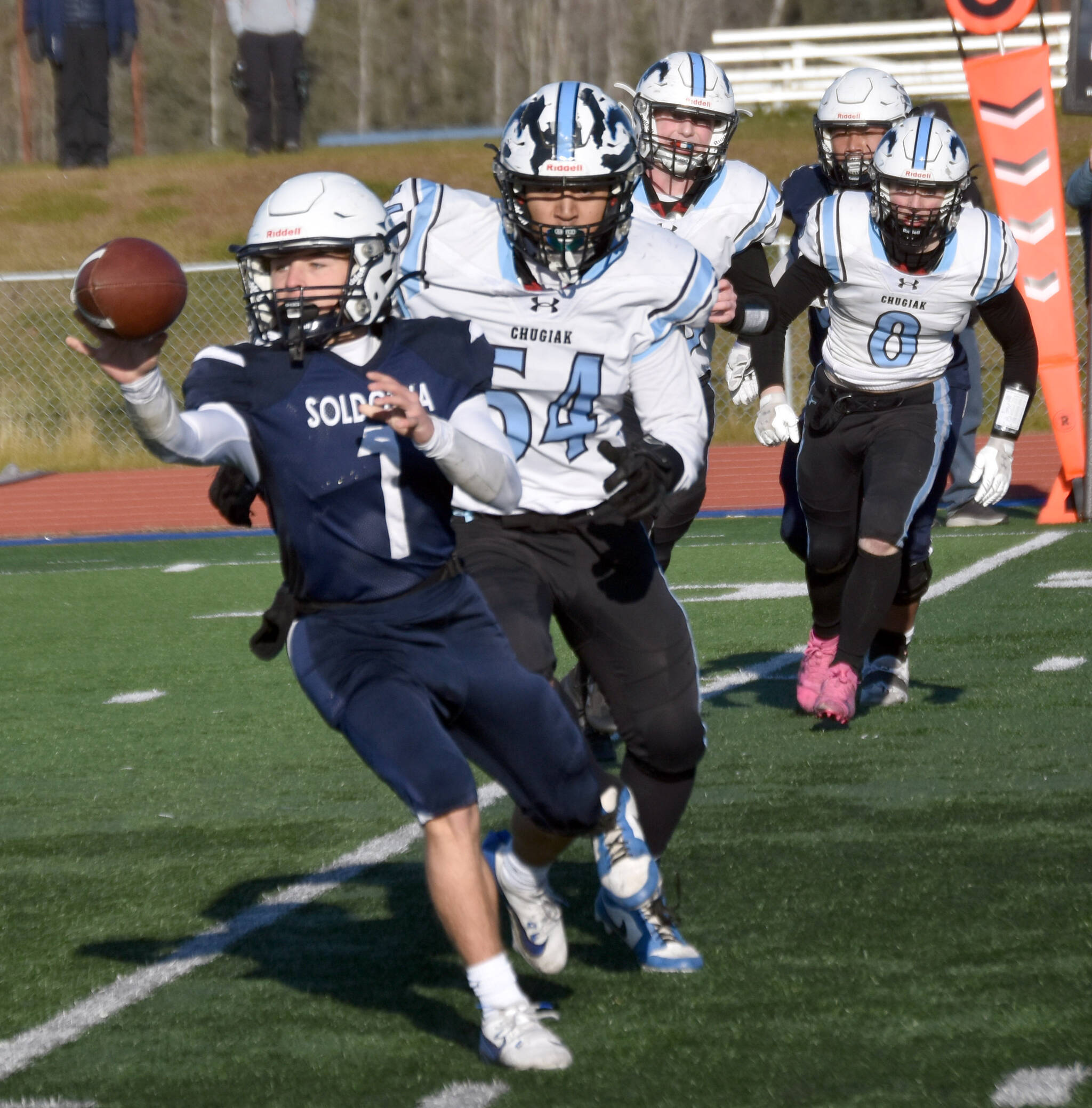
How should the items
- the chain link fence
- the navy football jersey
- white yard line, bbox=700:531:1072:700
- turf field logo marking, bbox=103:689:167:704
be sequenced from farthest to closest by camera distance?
the chain link fence < turf field logo marking, bbox=103:689:167:704 < white yard line, bbox=700:531:1072:700 < the navy football jersey

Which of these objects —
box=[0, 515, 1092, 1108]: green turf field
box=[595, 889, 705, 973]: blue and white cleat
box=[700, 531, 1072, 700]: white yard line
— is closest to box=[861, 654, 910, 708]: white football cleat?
box=[0, 515, 1092, 1108]: green turf field

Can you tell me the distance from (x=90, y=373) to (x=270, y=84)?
6601mm

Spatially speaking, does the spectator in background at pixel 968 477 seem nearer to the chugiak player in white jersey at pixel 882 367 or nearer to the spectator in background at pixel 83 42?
the chugiak player in white jersey at pixel 882 367

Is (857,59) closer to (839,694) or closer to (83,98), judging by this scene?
(83,98)

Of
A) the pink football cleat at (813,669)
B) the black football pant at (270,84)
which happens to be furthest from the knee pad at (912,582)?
the black football pant at (270,84)

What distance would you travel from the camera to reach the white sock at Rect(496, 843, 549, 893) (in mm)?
3654

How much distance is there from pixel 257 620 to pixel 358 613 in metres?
5.45

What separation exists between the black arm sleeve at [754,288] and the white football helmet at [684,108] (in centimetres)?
29

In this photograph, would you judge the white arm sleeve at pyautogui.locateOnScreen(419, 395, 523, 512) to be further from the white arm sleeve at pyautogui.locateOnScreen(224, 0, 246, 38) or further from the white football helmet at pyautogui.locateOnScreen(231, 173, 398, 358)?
the white arm sleeve at pyautogui.locateOnScreen(224, 0, 246, 38)

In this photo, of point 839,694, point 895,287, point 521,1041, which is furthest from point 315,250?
point 895,287

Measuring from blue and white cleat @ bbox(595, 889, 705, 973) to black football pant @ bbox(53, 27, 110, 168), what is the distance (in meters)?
18.6

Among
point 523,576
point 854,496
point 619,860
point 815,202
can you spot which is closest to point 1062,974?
point 619,860

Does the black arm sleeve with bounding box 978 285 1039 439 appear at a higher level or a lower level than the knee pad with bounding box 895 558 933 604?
higher

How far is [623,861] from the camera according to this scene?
3.67 metres
